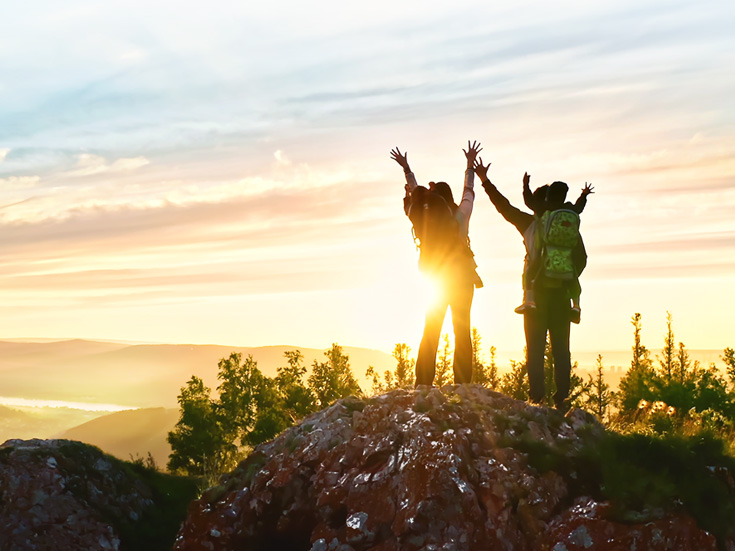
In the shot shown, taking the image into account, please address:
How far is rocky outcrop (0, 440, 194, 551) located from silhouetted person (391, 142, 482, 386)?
26.8ft

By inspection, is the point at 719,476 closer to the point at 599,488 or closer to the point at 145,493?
the point at 599,488

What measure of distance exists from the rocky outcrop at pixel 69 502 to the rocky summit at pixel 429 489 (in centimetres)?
550

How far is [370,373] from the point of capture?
208 feet

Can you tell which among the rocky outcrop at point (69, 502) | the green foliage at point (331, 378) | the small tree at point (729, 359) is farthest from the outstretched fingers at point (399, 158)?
the green foliage at point (331, 378)

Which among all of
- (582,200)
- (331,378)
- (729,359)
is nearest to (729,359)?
(729,359)

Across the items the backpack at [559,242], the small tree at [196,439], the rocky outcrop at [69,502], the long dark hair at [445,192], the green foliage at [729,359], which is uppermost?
the long dark hair at [445,192]

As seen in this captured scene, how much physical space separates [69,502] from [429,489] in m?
9.69

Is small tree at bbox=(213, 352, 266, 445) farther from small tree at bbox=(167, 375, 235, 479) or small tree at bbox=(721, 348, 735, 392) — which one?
small tree at bbox=(721, 348, 735, 392)

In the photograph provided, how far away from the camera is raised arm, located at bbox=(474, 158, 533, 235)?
12.9 m

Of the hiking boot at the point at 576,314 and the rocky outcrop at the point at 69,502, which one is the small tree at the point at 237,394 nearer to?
the rocky outcrop at the point at 69,502

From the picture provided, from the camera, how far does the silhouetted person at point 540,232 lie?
40.7ft

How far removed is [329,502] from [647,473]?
13.1 feet

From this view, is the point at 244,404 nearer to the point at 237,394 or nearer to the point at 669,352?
the point at 237,394

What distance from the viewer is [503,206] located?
12969 millimetres
